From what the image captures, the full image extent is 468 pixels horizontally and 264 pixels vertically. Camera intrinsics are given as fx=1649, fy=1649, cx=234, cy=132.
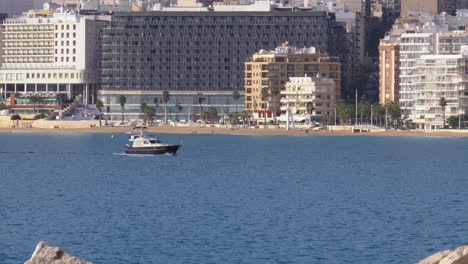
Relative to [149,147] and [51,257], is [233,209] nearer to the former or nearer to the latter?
[51,257]

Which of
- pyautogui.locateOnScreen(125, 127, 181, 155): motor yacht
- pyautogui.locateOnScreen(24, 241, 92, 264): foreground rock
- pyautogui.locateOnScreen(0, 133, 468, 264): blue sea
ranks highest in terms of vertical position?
pyautogui.locateOnScreen(125, 127, 181, 155): motor yacht

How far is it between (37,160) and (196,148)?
40.9 m

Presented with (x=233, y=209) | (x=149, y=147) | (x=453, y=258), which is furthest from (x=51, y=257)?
(x=149, y=147)

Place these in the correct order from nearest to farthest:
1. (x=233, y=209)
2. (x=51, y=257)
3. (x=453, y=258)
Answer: (x=453, y=258)
(x=51, y=257)
(x=233, y=209)

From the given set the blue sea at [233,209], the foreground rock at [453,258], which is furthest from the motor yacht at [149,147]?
the foreground rock at [453,258]

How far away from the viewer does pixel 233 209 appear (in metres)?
83.8

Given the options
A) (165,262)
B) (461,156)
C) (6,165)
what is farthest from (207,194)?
(461,156)

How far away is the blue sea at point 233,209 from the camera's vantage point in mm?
63469

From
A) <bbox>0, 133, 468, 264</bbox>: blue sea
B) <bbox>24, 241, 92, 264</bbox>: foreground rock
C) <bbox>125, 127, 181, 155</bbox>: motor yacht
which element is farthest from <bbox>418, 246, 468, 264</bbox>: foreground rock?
<bbox>125, 127, 181, 155</bbox>: motor yacht

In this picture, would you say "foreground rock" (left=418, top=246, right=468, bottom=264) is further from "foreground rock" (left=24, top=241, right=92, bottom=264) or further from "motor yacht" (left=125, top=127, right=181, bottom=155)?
"motor yacht" (left=125, top=127, right=181, bottom=155)

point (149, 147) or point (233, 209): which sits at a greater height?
point (149, 147)

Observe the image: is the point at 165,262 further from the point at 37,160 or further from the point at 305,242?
the point at 37,160

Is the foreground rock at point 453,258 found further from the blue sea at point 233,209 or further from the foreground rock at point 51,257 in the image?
the blue sea at point 233,209

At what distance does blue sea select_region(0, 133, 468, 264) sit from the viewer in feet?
208
